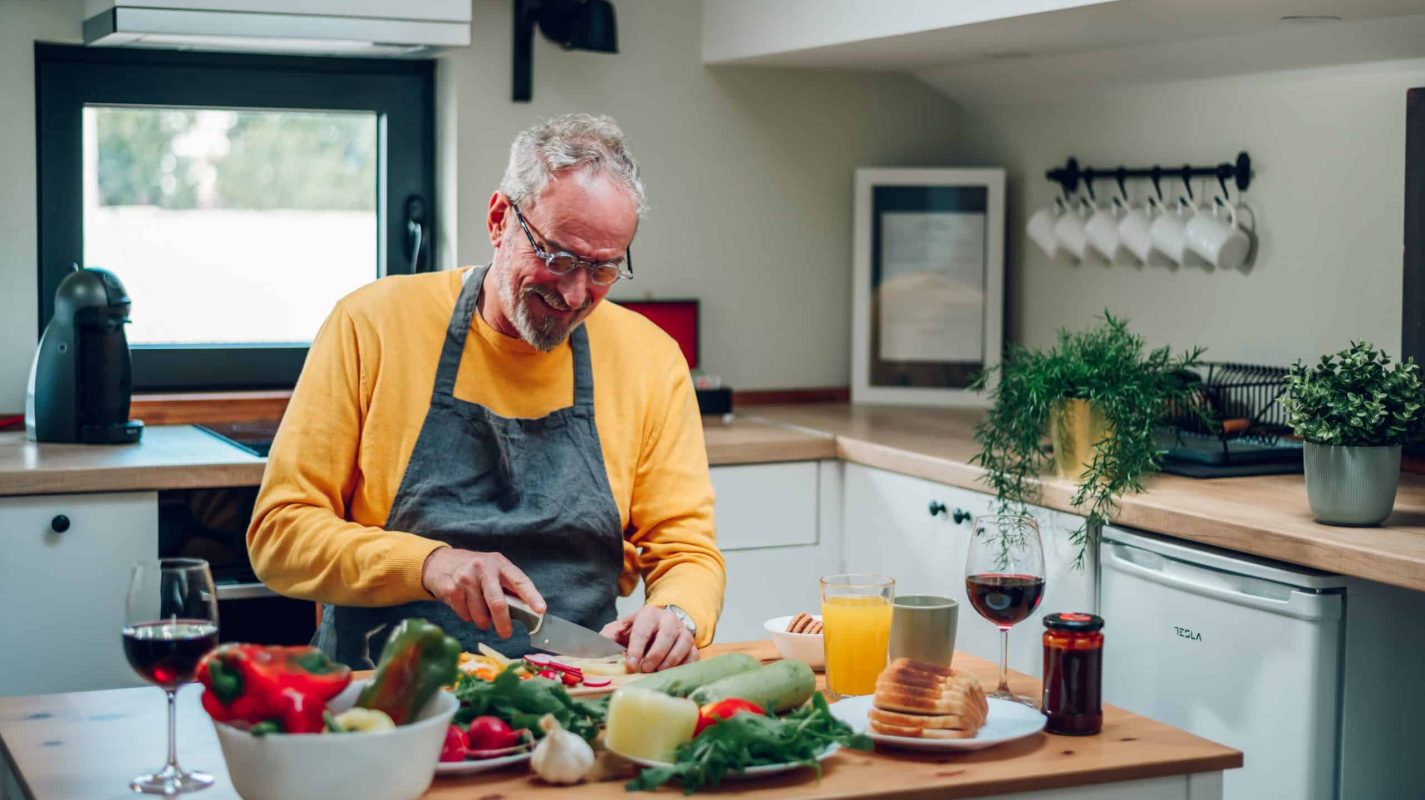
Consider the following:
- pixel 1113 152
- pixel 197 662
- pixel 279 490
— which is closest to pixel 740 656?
pixel 197 662

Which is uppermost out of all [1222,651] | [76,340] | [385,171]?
[385,171]

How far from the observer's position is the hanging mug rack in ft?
10.8

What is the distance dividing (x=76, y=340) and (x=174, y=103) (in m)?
0.69

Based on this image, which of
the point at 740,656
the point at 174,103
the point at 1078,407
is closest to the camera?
the point at 740,656

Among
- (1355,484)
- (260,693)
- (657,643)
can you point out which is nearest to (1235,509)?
(1355,484)

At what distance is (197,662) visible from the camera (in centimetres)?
138

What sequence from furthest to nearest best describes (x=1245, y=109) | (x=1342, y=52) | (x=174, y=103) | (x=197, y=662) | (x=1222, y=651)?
(x=174, y=103), (x=1245, y=109), (x=1342, y=52), (x=1222, y=651), (x=197, y=662)

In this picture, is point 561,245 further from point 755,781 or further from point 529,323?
point 755,781

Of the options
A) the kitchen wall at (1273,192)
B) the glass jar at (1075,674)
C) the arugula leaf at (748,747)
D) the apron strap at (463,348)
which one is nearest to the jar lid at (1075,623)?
the glass jar at (1075,674)

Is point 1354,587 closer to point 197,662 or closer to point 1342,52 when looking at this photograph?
point 1342,52

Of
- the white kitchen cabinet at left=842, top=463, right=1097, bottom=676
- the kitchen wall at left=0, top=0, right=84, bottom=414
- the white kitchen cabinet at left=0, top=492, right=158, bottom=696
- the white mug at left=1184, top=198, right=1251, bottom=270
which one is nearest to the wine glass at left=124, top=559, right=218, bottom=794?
the white kitchen cabinet at left=0, top=492, right=158, bottom=696

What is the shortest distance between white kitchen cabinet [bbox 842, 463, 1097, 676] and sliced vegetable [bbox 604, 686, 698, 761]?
1.45m

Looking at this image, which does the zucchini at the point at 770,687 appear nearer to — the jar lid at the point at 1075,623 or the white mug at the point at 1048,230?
the jar lid at the point at 1075,623

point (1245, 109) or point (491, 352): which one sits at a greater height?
point (1245, 109)
